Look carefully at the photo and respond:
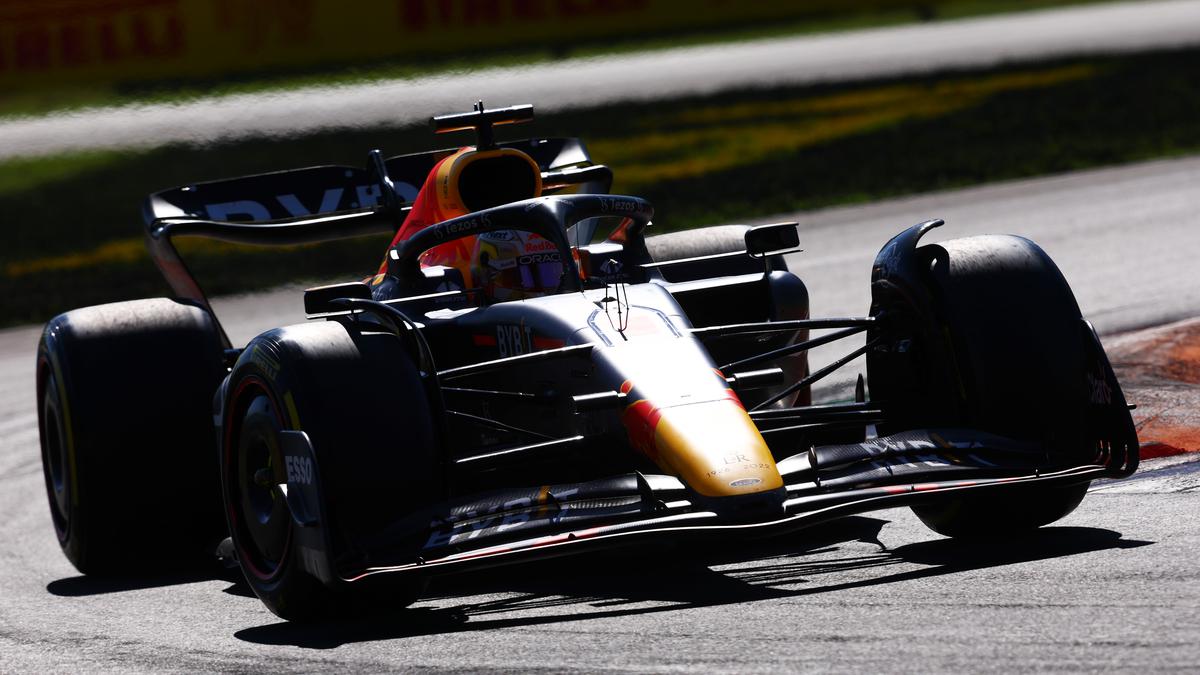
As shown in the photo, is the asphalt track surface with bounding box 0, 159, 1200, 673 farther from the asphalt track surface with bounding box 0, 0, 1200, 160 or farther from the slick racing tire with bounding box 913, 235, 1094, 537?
the asphalt track surface with bounding box 0, 0, 1200, 160

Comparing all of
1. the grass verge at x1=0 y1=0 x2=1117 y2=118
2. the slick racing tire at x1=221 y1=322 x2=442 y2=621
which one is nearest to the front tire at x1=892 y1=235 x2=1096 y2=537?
the slick racing tire at x1=221 y1=322 x2=442 y2=621

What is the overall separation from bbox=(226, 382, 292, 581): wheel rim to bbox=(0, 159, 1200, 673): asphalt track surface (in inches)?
10.5

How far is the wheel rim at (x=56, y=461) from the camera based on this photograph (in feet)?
26.8

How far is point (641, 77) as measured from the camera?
30.0 meters

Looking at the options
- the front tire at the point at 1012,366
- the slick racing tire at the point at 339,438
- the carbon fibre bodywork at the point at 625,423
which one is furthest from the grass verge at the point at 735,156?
the front tire at the point at 1012,366

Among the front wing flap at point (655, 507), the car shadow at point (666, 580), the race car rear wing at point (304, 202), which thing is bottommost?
the car shadow at point (666, 580)

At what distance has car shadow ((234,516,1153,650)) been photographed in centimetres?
596

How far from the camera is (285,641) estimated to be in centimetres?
604

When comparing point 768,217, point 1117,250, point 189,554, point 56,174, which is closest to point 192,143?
point 56,174

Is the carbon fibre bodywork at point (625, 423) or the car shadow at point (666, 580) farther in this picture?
the car shadow at point (666, 580)

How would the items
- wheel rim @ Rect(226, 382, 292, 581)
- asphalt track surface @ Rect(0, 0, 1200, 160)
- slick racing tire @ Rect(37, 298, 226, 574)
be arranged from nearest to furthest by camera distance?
wheel rim @ Rect(226, 382, 292, 581) < slick racing tire @ Rect(37, 298, 226, 574) < asphalt track surface @ Rect(0, 0, 1200, 160)

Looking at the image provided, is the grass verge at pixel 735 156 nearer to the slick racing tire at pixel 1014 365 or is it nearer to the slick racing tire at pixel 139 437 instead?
the slick racing tire at pixel 139 437

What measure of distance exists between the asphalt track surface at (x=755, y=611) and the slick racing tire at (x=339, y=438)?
0.17 meters

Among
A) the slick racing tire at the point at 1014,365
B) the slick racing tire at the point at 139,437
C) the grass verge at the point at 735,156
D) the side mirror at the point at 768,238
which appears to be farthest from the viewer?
the grass verge at the point at 735,156
